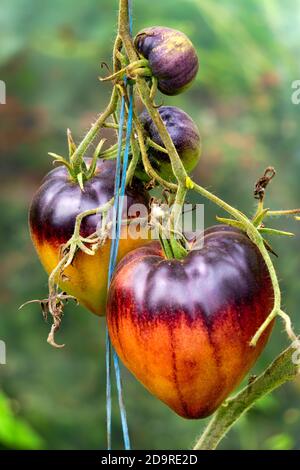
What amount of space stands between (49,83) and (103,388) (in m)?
1.00

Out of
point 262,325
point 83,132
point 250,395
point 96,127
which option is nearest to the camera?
point 262,325

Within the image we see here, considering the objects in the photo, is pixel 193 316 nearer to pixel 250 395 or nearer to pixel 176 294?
pixel 176 294

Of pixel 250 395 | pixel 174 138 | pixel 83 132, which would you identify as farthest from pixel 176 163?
pixel 83 132

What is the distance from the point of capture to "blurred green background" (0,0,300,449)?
2297mm

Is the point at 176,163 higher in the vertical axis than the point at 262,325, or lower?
higher

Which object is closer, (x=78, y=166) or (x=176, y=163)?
(x=176, y=163)

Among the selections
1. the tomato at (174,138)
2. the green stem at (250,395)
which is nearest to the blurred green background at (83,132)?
the green stem at (250,395)

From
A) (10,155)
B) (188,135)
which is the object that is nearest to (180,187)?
(188,135)

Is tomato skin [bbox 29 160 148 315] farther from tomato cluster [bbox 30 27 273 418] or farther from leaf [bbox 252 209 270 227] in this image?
leaf [bbox 252 209 270 227]

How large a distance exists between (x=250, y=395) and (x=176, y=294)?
263 millimetres

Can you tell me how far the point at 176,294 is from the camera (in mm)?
693

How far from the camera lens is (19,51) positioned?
2467 mm

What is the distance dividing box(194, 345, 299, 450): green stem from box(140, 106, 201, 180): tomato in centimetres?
24

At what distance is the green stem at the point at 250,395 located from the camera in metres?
0.83
